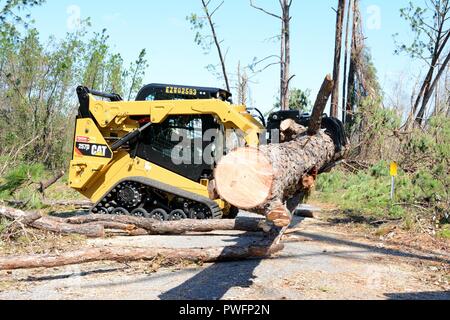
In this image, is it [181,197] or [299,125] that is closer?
[299,125]

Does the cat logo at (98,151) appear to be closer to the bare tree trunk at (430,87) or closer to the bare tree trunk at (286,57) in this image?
the bare tree trunk at (286,57)

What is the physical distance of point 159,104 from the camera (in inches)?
408

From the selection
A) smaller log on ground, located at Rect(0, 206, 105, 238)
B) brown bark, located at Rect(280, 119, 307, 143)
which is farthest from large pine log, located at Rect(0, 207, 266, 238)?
brown bark, located at Rect(280, 119, 307, 143)

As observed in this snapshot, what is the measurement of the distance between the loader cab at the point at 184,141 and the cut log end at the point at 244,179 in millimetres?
5129

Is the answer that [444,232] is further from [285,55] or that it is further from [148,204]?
[285,55]

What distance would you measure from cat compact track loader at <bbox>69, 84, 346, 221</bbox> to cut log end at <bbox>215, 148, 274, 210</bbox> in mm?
4445

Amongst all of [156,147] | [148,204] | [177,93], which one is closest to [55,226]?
[148,204]

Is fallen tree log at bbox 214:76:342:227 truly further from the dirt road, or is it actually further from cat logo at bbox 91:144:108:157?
cat logo at bbox 91:144:108:157

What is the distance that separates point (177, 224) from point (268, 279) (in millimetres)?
2834
